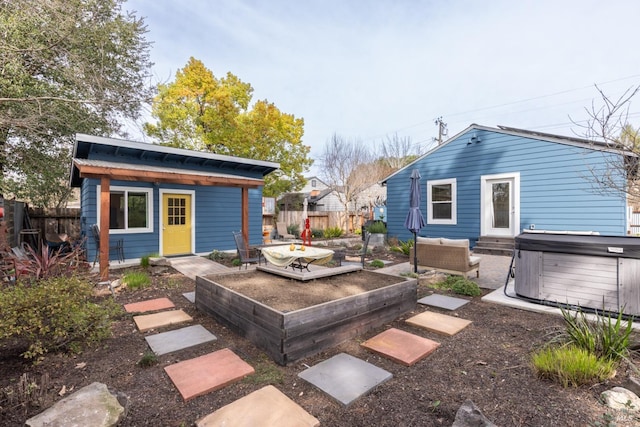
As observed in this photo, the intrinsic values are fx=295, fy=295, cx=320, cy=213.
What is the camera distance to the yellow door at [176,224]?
873 centimetres

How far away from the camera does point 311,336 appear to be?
9.59 ft

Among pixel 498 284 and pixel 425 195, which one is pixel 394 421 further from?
pixel 425 195

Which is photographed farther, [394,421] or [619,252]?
[619,252]

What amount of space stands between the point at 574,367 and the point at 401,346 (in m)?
1.39

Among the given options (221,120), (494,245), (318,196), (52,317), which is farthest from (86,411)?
(318,196)

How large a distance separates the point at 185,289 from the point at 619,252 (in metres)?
6.44

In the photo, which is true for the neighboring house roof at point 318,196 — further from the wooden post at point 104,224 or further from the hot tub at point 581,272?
the hot tub at point 581,272

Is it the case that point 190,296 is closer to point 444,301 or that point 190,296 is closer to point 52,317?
point 52,317

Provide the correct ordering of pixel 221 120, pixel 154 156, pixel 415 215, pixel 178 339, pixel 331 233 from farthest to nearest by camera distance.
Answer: pixel 331 233 → pixel 221 120 → pixel 154 156 → pixel 415 215 → pixel 178 339

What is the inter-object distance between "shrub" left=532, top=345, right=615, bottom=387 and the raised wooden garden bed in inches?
64.5

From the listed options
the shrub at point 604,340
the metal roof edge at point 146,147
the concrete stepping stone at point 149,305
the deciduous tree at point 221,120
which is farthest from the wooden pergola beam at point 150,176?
the deciduous tree at point 221,120

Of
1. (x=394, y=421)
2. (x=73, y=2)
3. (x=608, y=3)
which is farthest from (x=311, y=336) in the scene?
(x=73, y=2)

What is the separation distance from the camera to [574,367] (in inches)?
91.0

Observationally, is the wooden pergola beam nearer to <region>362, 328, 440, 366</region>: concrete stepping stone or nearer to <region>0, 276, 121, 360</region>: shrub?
<region>0, 276, 121, 360</region>: shrub
